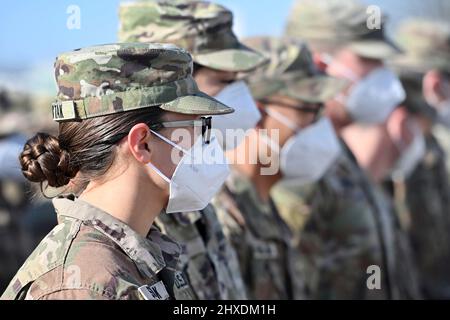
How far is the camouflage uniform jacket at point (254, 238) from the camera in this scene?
459 cm

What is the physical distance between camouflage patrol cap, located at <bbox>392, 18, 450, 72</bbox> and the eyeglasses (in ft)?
24.2

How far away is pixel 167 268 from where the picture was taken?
2.92 metres

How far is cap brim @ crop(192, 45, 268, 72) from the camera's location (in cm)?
425

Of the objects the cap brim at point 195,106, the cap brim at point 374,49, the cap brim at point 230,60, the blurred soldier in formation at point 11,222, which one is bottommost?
the blurred soldier in formation at point 11,222

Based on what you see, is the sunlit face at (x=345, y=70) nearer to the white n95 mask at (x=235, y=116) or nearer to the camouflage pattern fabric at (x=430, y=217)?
the camouflage pattern fabric at (x=430, y=217)

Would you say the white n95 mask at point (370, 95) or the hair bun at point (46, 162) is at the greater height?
the hair bun at point (46, 162)

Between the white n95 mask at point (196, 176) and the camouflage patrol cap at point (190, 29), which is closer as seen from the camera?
the white n95 mask at point (196, 176)

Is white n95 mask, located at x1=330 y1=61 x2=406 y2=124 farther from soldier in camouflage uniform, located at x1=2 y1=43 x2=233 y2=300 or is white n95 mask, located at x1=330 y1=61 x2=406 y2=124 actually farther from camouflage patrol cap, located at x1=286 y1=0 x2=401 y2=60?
soldier in camouflage uniform, located at x1=2 y1=43 x2=233 y2=300

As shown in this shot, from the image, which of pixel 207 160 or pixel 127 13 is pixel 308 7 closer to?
pixel 127 13

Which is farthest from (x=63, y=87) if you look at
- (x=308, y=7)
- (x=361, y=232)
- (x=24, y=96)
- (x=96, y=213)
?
(x=24, y=96)

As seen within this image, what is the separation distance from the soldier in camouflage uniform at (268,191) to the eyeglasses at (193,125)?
5.10 ft

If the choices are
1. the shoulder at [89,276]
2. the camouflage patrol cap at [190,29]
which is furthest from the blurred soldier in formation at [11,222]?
the shoulder at [89,276]

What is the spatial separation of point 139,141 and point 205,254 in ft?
4.16

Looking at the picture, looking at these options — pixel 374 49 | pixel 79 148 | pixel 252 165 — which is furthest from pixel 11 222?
pixel 79 148
